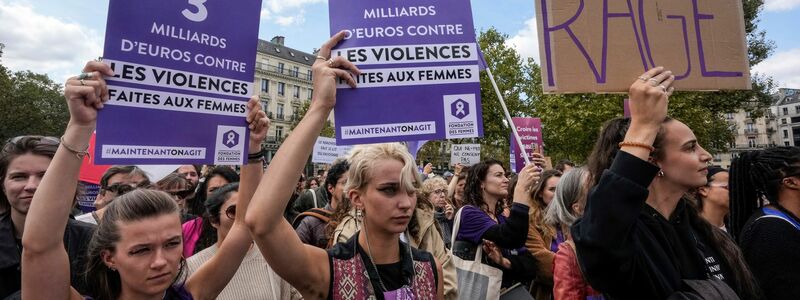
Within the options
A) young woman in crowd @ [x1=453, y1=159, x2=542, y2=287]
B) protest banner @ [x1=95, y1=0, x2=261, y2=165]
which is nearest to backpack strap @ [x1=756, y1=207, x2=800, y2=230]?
young woman in crowd @ [x1=453, y1=159, x2=542, y2=287]

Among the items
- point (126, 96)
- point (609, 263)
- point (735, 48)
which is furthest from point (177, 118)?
point (735, 48)

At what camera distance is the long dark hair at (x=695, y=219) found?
2139 mm

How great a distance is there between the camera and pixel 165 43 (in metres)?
2.32

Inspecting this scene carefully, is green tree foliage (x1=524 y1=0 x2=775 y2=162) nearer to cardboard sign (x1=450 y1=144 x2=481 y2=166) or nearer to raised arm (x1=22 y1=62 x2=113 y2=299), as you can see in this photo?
cardboard sign (x1=450 y1=144 x2=481 y2=166)

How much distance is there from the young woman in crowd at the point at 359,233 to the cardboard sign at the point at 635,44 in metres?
0.96

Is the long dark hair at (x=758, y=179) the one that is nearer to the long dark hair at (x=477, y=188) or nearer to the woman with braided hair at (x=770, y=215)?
the woman with braided hair at (x=770, y=215)

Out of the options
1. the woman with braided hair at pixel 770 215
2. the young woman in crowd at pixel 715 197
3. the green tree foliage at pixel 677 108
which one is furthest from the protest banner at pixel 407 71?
the green tree foliage at pixel 677 108

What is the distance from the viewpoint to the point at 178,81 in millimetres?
2365

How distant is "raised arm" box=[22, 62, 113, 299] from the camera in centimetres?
177

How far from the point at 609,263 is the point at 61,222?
2.03 meters

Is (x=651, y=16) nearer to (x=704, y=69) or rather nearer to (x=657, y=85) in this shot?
(x=704, y=69)

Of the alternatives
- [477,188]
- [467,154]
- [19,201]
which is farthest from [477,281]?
[467,154]

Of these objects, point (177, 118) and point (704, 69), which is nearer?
point (177, 118)

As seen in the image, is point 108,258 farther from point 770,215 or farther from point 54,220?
point 770,215
